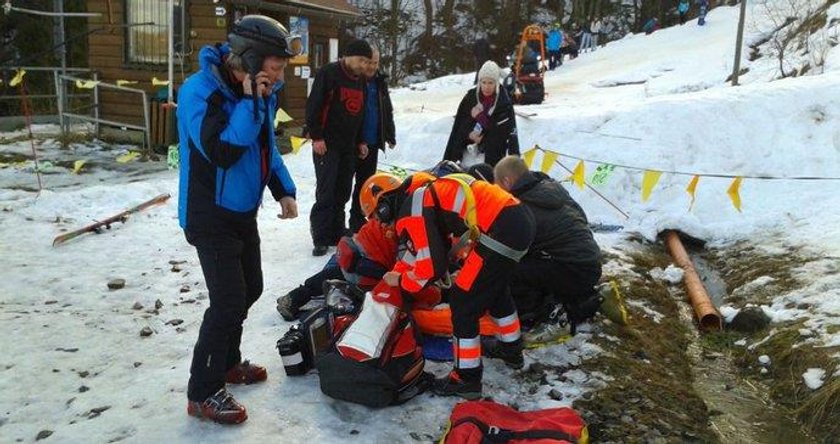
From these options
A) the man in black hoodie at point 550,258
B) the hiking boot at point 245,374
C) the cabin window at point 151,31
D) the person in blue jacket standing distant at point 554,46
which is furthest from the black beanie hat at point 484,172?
the person in blue jacket standing distant at point 554,46

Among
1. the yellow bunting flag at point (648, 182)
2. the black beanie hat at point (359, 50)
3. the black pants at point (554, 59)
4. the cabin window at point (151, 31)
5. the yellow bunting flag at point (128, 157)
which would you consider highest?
the black pants at point (554, 59)

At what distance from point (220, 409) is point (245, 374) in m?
0.51

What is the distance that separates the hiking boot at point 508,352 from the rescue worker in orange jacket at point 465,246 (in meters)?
0.44

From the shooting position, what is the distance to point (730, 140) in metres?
9.47

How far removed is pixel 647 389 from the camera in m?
4.36

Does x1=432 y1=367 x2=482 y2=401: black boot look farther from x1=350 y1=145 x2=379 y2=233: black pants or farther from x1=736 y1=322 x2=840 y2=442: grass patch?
x1=350 y1=145 x2=379 y2=233: black pants

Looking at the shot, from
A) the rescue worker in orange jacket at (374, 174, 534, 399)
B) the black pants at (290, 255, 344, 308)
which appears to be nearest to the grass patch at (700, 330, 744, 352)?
the rescue worker in orange jacket at (374, 174, 534, 399)

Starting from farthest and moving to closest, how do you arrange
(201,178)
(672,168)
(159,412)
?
(672,168)
(159,412)
(201,178)

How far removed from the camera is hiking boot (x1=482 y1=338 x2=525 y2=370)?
4.34 m

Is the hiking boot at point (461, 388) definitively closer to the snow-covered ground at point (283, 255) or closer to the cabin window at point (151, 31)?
the snow-covered ground at point (283, 255)

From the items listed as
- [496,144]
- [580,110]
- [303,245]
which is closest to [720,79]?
[580,110]

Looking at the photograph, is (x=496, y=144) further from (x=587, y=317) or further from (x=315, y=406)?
(x=315, y=406)

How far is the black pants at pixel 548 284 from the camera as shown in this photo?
488cm

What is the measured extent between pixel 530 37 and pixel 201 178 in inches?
692
